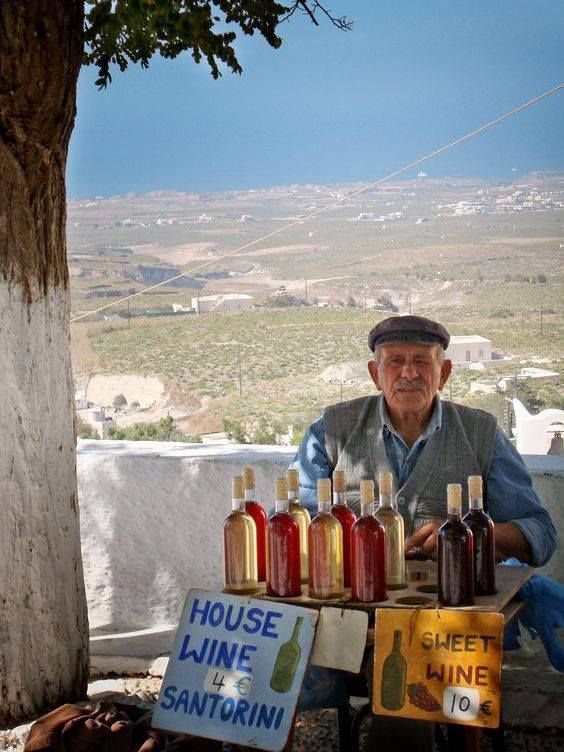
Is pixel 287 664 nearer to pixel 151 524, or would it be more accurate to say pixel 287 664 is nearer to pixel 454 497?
pixel 454 497

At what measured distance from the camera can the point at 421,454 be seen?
9.84ft

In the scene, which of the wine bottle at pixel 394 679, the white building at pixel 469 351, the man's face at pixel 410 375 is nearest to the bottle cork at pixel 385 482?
the wine bottle at pixel 394 679

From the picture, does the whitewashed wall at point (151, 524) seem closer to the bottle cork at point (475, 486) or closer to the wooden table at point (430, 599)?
the wooden table at point (430, 599)

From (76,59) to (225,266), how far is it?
9.76 m

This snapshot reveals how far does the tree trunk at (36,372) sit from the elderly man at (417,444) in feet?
3.16

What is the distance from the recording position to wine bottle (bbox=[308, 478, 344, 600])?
2311 millimetres

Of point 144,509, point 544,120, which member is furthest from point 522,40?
point 144,509

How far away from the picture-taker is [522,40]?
1327 cm

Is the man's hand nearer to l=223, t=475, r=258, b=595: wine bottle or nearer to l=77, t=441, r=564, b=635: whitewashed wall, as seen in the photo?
l=223, t=475, r=258, b=595: wine bottle

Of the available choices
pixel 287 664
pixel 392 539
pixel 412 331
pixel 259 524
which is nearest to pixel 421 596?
pixel 392 539

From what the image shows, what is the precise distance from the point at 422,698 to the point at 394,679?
8cm

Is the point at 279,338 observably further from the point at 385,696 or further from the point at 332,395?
the point at 385,696

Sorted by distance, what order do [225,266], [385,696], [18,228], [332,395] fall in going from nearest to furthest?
[385,696] → [18,228] → [332,395] → [225,266]

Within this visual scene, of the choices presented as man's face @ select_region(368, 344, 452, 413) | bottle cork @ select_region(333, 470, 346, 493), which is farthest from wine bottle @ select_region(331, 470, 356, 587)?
man's face @ select_region(368, 344, 452, 413)
